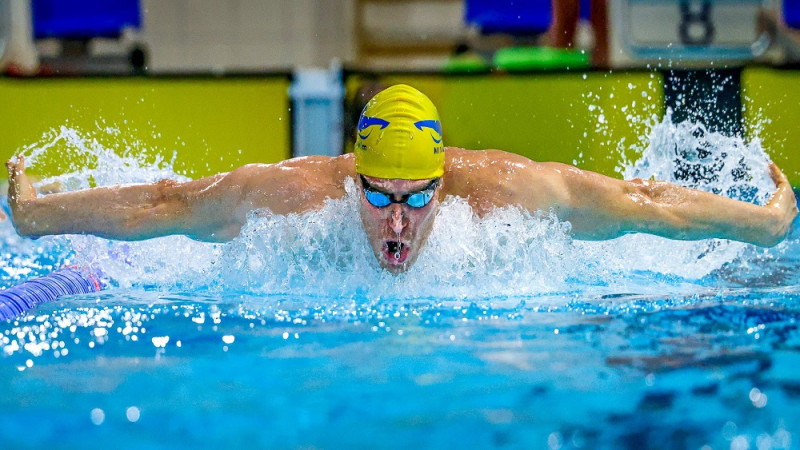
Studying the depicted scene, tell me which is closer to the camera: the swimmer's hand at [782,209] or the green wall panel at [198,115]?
the swimmer's hand at [782,209]

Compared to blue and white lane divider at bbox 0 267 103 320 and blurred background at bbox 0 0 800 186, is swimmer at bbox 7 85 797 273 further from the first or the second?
blurred background at bbox 0 0 800 186

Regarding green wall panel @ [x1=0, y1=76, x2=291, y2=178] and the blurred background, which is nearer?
the blurred background

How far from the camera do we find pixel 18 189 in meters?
3.19

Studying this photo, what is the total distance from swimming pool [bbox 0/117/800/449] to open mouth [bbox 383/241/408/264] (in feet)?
0.25

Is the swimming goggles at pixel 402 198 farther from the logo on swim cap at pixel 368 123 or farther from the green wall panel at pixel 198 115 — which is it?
the green wall panel at pixel 198 115

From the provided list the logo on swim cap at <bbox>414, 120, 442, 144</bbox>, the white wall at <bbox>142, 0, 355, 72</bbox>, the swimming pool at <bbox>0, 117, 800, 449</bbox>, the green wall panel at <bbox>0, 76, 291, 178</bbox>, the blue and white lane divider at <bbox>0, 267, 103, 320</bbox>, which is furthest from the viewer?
the white wall at <bbox>142, 0, 355, 72</bbox>

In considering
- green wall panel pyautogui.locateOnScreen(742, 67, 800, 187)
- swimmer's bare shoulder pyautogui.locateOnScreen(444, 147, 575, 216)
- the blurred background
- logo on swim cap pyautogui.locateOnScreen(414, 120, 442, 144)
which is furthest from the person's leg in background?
logo on swim cap pyautogui.locateOnScreen(414, 120, 442, 144)

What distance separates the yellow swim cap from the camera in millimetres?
2855

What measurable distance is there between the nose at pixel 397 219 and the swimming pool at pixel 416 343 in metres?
0.21

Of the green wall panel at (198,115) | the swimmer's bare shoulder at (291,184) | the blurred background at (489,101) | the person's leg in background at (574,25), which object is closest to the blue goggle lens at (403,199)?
the swimmer's bare shoulder at (291,184)

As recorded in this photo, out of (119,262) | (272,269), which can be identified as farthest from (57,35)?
(272,269)

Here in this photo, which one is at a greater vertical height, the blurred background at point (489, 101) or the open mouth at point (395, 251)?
the blurred background at point (489, 101)

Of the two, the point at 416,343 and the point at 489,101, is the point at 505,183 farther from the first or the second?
the point at 489,101

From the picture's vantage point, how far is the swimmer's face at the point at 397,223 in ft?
9.43
